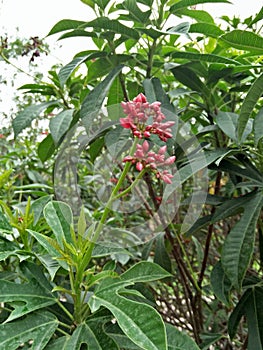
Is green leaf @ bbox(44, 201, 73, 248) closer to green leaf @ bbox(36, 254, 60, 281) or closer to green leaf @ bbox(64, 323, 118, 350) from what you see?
green leaf @ bbox(36, 254, 60, 281)

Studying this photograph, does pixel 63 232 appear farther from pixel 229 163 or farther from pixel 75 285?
pixel 229 163

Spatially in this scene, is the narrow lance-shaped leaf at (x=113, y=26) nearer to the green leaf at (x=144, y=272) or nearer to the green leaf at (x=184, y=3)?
the green leaf at (x=184, y=3)

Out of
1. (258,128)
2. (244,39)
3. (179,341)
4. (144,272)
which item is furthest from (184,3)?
(179,341)

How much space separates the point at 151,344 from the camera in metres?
0.61

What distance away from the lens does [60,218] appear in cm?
88

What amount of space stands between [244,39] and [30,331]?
0.63 meters

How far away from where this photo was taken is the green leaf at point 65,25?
0.97 metres

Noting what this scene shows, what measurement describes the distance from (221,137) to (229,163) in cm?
11

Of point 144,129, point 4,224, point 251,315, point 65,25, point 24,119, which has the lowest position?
point 251,315

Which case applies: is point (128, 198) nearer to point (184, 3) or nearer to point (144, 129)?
point (144, 129)

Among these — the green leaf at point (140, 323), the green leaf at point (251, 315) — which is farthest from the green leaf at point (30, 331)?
the green leaf at point (251, 315)

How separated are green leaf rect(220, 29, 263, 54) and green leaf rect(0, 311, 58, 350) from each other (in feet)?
1.89

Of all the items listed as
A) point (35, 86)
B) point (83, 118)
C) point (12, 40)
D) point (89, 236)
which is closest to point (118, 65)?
point (83, 118)

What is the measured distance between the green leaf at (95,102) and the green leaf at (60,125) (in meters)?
0.09
